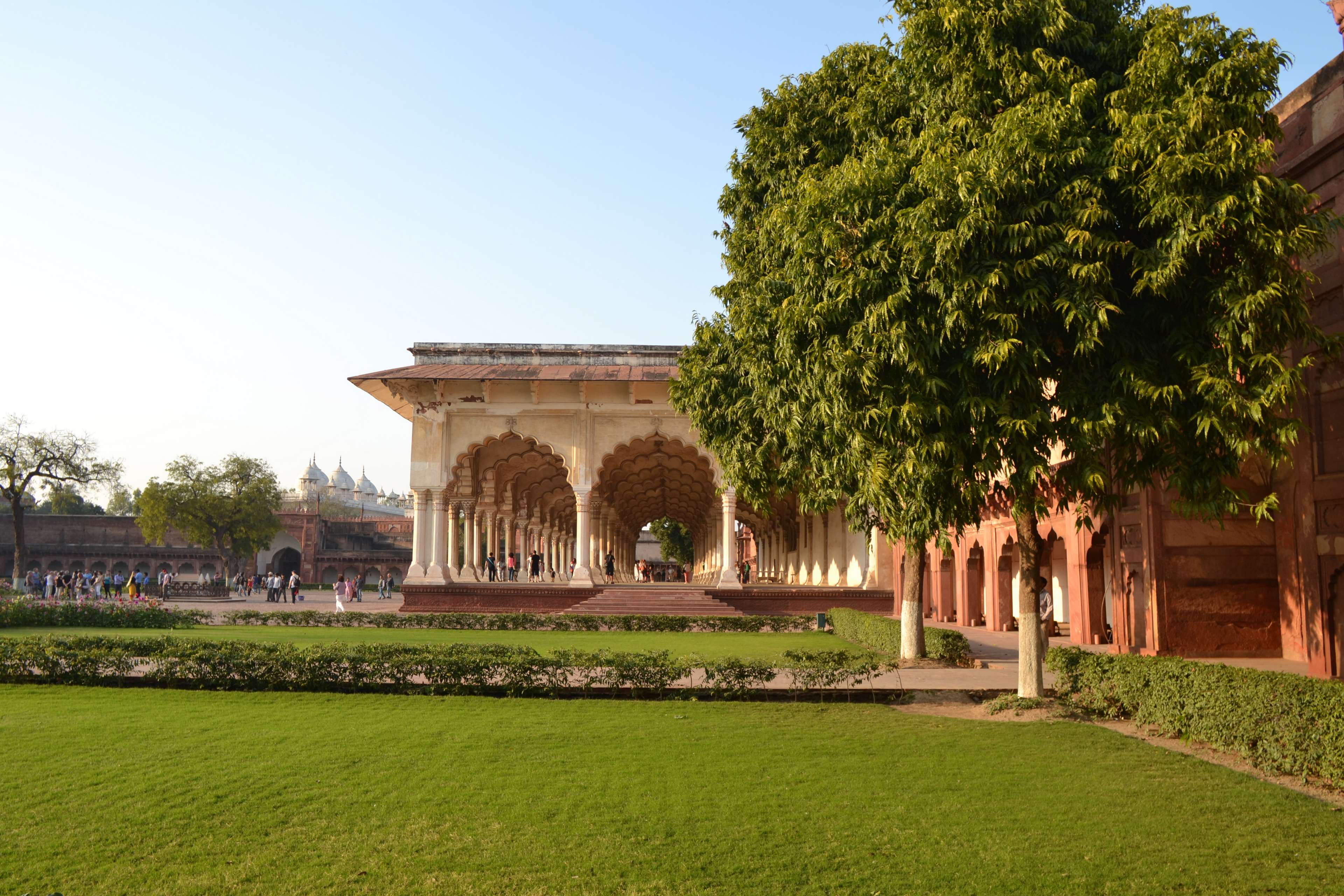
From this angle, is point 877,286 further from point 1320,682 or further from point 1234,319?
point 1320,682

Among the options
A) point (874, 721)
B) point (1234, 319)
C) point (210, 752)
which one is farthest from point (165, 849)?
point (1234, 319)

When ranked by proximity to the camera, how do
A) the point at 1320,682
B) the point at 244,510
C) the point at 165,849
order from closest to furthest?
1. the point at 165,849
2. the point at 1320,682
3. the point at 244,510

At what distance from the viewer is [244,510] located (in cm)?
4691

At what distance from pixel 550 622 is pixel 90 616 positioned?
28.9ft

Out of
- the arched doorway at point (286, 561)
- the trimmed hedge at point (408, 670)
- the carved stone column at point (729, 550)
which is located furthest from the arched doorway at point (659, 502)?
the arched doorway at point (286, 561)

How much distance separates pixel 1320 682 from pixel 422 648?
778cm

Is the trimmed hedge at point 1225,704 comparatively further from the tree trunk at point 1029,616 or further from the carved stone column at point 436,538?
the carved stone column at point 436,538

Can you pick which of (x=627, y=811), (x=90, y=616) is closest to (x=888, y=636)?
(x=627, y=811)

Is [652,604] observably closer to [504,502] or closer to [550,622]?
[550,622]

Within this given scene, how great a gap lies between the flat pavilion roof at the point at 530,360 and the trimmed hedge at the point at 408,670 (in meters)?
13.8

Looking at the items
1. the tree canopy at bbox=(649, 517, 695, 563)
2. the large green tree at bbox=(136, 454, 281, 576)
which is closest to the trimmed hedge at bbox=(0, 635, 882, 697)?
the large green tree at bbox=(136, 454, 281, 576)

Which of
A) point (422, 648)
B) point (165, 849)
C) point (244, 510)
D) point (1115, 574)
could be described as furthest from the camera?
point (244, 510)

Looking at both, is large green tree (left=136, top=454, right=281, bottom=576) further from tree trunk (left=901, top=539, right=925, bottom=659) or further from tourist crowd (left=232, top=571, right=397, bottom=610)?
tree trunk (left=901, top=539, right=925, bottom=659)

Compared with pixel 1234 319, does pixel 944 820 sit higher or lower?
lower
